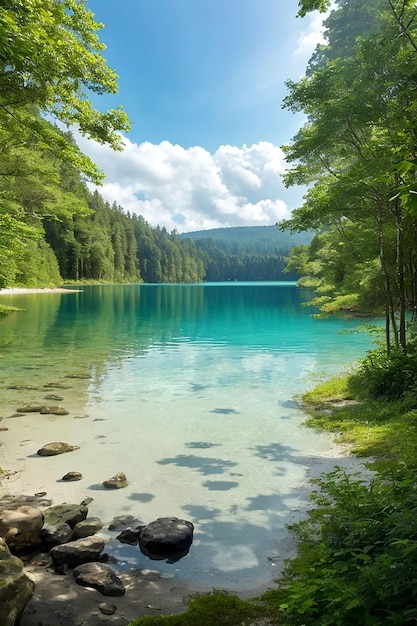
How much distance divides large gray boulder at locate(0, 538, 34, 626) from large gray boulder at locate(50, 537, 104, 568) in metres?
1.20

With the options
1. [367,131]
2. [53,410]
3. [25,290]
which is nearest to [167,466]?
[53,410]

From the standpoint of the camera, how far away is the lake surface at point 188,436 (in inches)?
280

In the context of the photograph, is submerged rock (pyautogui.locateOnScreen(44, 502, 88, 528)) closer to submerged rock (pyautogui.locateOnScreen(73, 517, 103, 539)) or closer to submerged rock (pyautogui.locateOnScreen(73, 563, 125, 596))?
submerged rock (pyautogui.locateOnScreen(73, 517, 103, 539))

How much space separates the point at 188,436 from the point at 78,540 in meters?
5.71

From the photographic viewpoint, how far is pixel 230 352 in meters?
26.5

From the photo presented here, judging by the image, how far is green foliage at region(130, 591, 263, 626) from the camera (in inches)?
183

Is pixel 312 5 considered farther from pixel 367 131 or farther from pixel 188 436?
pixel 188 436

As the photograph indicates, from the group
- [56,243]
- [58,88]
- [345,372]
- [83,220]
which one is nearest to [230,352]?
[345,372]

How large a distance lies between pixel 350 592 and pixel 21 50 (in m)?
7.69

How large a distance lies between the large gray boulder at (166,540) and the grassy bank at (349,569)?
1225mm

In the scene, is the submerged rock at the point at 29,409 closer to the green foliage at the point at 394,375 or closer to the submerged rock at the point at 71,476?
the submerged rock at the point at 71,476

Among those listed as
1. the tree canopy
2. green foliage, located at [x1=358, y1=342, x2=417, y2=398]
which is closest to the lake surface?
green foliage, located at [x1=358, y1=342, x2=417, y2=398]

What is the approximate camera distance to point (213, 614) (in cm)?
487

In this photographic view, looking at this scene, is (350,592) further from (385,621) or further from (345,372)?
(345,372)
